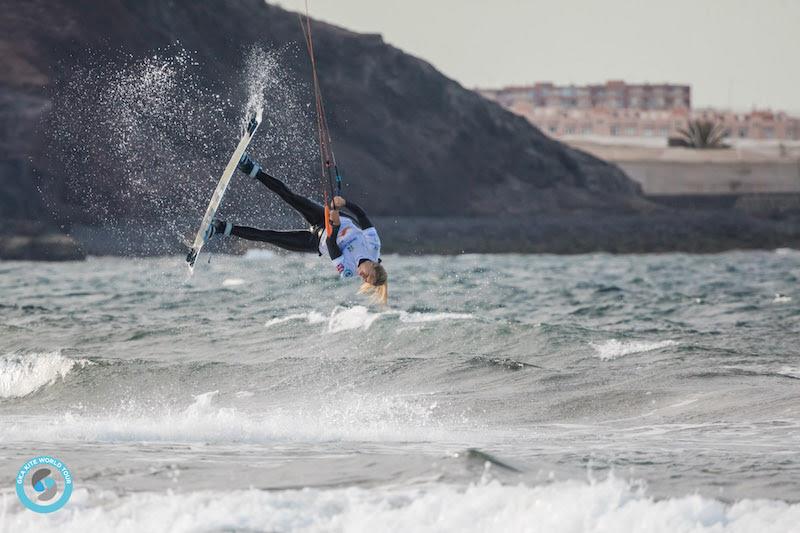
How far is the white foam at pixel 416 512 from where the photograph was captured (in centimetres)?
924

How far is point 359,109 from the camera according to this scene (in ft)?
318

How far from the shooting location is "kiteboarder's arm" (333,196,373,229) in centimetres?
1234

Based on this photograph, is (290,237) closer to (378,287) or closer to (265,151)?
(378,287)

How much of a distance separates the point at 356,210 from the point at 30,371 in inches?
298

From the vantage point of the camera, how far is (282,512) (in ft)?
30.9

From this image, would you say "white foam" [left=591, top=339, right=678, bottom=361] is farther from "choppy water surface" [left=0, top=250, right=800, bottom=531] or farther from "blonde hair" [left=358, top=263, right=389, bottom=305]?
"blonde hair" [left=358, top=263, right=389, bottom=305]

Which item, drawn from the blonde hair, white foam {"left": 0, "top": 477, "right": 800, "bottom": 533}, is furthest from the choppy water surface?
the blonde hair

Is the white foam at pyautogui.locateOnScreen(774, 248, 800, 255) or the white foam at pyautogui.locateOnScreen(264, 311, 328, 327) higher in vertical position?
the white foam at pyautogui.locateOnScreen(264, 311, 328, 327)

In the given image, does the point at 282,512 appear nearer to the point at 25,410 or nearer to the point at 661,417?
the point at 661,417

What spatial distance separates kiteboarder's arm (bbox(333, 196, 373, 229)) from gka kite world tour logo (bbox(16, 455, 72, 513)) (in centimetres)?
341

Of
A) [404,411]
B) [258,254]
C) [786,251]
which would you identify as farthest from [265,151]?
[404,411]

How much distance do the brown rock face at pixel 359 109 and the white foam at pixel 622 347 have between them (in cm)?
5548

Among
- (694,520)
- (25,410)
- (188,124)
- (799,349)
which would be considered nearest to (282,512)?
(694,520)

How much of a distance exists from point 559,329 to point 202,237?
8.97 meters
